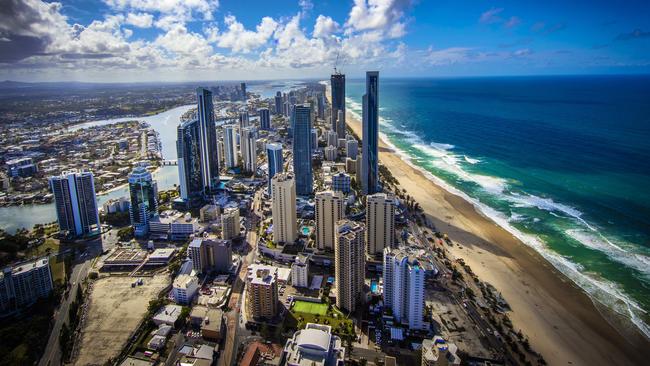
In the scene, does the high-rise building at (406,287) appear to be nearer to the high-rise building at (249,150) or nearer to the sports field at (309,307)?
the sports field at (309,307)

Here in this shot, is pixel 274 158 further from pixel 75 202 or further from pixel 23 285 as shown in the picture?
pixel 23 285

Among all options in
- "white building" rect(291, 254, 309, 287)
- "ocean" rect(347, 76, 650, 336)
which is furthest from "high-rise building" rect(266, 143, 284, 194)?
"ocean" rect(347, 76, 650, 336)

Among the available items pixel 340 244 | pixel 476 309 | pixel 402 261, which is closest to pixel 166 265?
pixel 340 244

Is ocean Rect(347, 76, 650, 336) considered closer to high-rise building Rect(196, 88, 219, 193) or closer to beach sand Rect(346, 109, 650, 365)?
beach sand Rect(346, 109, 650, 365)

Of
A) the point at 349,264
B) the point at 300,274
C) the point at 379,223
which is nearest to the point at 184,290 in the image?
the point at 300,274

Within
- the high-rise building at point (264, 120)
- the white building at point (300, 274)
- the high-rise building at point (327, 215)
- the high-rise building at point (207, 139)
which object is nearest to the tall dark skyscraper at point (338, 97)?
the high-rise building at point (264, 120)
